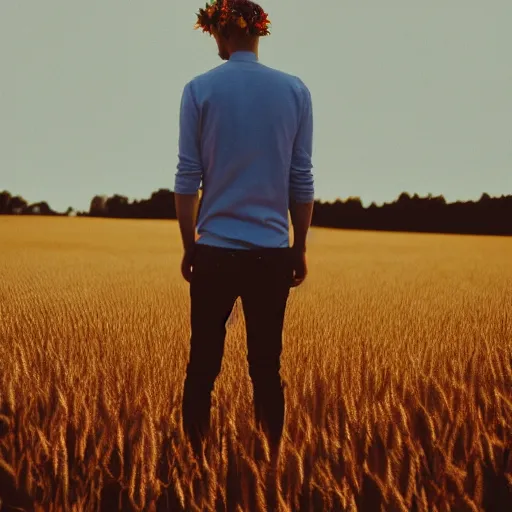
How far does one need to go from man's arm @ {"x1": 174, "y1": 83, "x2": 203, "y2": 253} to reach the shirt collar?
0.19 m

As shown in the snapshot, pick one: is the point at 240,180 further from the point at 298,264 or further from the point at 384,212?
the point at 384,212

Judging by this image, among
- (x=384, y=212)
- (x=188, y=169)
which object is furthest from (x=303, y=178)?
(x=384, y=212)

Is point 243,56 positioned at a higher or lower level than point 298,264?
higher

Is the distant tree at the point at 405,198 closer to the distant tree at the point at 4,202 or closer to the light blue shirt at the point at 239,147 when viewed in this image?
the distant tree at the point at 4,202

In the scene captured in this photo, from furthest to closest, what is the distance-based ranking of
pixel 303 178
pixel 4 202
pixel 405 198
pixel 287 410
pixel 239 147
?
pixel 405 198, pixel 4 202, pixel 287 410, pixel 303 178, pixel 239 147

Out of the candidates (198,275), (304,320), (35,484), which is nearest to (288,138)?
(198,275)

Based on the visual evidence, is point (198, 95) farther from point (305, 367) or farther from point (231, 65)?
point (305, 367)

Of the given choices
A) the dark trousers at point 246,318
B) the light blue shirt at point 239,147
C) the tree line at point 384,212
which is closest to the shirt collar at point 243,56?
the light blue shirt at point 239,147

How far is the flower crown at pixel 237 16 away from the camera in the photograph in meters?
2.56

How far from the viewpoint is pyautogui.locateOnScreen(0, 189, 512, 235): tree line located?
38.7 meters

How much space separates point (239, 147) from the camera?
8.18ft

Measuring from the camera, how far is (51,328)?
5.69 m

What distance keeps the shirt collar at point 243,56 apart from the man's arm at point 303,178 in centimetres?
22

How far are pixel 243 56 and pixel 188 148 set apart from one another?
0.39 metres
